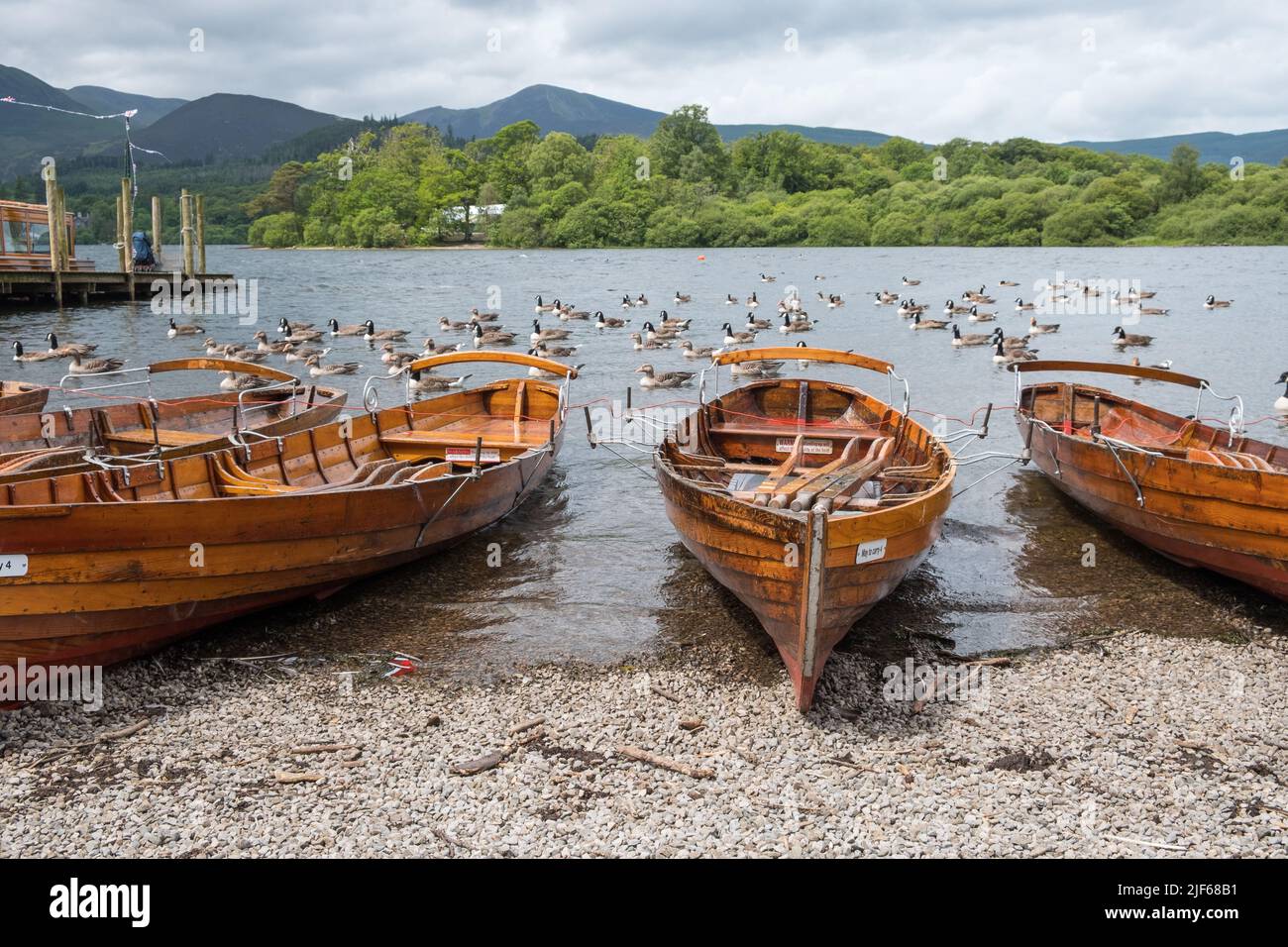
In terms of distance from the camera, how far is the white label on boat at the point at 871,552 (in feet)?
28.1

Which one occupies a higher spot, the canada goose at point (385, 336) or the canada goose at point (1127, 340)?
the canada goose at point (1127, 340)

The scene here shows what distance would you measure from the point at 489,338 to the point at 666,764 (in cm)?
2939

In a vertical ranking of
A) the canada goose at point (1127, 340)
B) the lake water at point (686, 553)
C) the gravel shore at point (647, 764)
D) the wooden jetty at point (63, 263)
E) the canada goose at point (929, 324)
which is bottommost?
the gravel shore at point (647, 764)

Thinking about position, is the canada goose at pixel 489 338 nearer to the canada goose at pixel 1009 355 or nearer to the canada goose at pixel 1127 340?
the canada goose at pixel 1009 355

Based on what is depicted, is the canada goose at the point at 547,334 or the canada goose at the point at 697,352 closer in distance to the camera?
the canada goose at the point at 697,352

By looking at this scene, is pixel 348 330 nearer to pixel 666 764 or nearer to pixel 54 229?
pixel 54 229

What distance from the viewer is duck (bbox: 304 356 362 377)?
95.4 ft

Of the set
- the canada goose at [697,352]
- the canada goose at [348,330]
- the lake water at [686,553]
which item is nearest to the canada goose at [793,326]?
the lake water at [686,553]

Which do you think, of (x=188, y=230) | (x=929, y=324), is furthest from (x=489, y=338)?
(x=188, y=230)

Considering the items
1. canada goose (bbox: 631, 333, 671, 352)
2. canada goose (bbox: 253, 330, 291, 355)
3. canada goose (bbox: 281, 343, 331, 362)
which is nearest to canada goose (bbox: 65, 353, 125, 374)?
canada goose (bbox: 281, 343, 331, 362)

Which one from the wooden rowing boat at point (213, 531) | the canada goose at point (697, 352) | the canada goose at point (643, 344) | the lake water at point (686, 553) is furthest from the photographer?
the canada goose at point (643, 344)

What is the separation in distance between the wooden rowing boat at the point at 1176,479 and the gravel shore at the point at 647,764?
1462 millimetres

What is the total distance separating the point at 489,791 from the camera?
24.0 ft

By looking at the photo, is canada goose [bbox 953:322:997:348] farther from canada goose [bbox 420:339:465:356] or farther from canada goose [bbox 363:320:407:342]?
canada goose [bbox 363:320:407:342]
